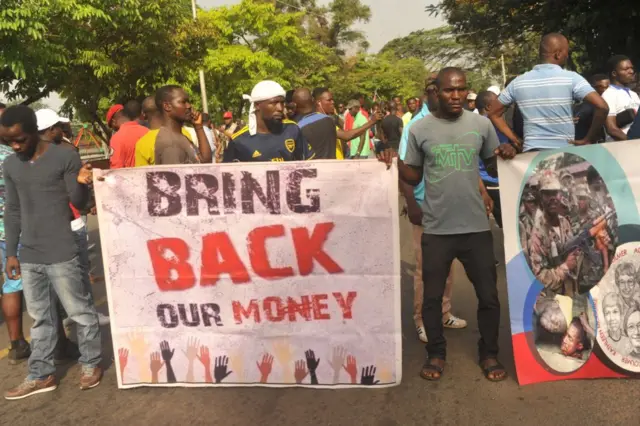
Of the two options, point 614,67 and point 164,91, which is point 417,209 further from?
point 614,67

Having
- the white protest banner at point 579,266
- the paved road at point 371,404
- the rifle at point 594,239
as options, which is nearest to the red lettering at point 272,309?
the paved road at point 371,404

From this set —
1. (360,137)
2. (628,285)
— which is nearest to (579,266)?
(628,285)

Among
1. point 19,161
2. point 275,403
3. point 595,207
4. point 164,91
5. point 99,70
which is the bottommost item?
point 275,403

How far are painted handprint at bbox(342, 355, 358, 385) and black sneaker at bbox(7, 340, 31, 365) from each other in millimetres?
2574

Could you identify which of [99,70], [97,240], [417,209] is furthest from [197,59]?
[417,209]

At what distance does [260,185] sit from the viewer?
3.47m

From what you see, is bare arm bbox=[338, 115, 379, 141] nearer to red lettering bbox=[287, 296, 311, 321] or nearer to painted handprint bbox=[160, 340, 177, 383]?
red lettering bbox=[287, 296, 311, 321]

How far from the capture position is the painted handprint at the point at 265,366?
3.55 meters

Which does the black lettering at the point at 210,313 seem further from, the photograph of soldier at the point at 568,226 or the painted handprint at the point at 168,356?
the photograph of soldier at the point at 568,226

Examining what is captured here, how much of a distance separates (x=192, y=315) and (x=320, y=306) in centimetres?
80

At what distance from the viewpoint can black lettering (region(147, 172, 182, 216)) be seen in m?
3.55

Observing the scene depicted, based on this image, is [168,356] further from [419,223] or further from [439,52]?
[439,52]

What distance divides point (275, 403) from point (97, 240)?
677 cm

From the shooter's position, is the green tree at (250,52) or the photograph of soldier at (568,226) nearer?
the photograph of soldier at (568,226)
